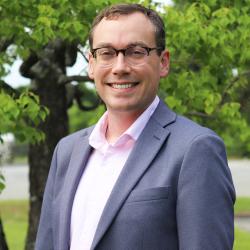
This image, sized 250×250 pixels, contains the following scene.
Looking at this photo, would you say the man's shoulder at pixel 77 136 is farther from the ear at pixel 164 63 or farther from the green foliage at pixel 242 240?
the green foliage at pixel 242 240

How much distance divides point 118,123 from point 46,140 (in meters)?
6.78

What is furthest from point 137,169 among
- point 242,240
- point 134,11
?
point 242,240

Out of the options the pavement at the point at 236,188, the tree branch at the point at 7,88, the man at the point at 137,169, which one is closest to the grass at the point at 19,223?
the pavement at the point at 236,188

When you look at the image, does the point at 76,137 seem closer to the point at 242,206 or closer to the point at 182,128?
the point at 182,128

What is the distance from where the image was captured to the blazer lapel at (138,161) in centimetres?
276

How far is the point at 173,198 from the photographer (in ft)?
8.87

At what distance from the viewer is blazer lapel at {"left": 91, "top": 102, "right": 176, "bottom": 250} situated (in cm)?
276

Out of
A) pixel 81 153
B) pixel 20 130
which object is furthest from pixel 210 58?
pixel 81 153

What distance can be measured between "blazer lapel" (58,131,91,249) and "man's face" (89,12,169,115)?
0.90ft

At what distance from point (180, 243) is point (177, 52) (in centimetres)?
594

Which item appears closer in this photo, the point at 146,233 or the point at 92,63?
the point at 146,233

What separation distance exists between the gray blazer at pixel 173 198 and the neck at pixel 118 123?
0.37 ft

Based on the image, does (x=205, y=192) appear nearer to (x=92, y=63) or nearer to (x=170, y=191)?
(x=170, y=191)

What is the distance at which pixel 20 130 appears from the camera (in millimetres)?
6996
